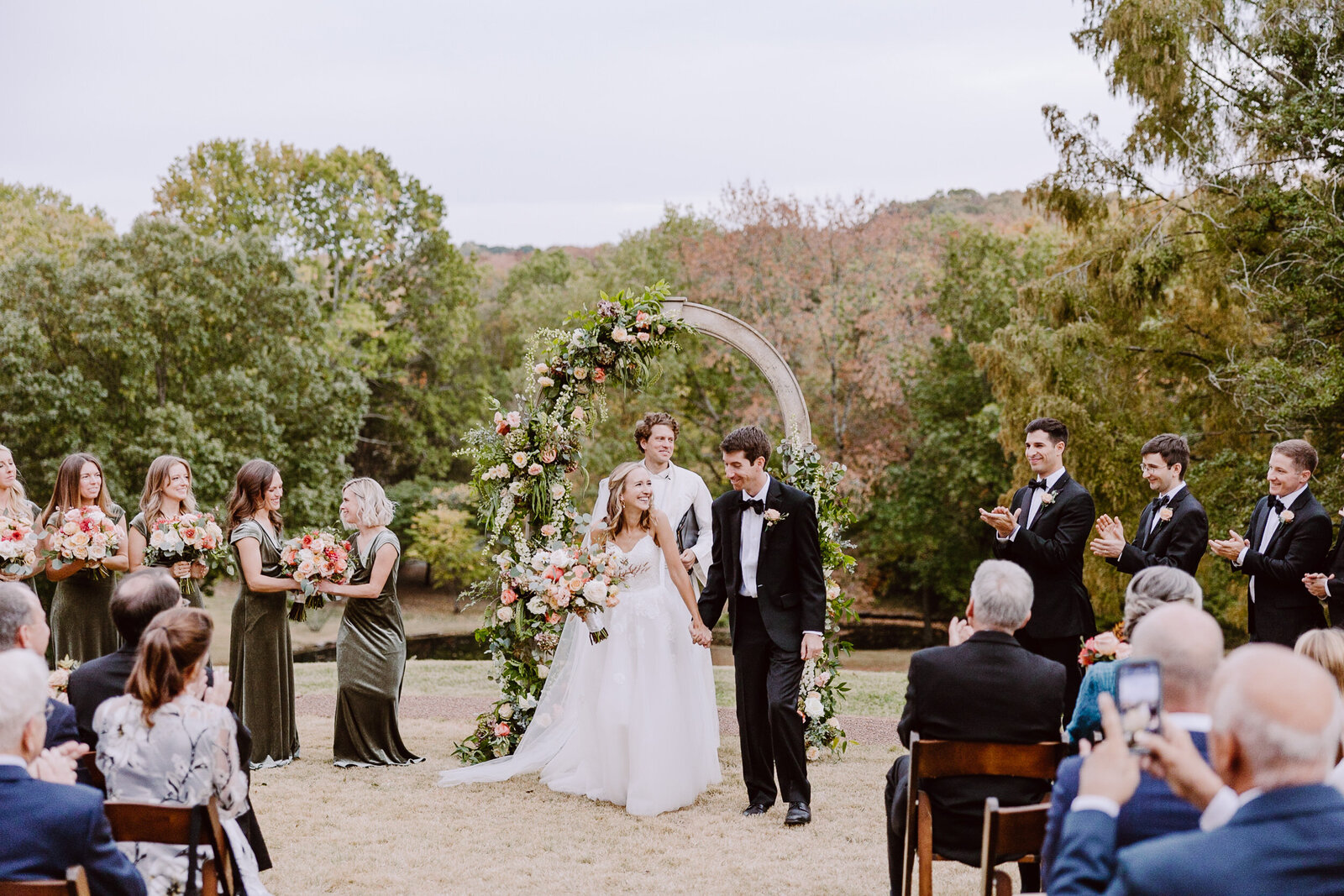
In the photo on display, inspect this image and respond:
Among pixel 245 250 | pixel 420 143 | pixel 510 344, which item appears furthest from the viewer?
pixel 510 344

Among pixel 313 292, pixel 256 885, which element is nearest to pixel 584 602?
pixel 256 885

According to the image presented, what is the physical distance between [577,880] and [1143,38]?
11763 mm

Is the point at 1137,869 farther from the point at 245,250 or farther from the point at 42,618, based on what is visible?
the point at 245,250

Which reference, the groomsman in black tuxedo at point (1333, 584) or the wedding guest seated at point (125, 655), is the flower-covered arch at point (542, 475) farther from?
the wedding guest seated at point (125, 655)

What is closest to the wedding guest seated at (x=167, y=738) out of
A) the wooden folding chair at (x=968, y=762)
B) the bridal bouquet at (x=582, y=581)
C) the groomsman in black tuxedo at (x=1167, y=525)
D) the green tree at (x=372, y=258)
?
the wooden folding chair at (x=968, y=762)

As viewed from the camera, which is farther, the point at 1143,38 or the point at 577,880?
the point at 1143,38

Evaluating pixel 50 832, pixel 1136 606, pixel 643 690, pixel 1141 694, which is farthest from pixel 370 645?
pixel 1141 694

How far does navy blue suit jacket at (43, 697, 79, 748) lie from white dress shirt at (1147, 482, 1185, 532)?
5.42m

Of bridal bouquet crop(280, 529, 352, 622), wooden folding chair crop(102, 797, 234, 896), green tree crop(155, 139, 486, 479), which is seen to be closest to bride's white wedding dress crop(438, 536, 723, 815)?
bridal bouquet crop(280, 529, 352, 622)

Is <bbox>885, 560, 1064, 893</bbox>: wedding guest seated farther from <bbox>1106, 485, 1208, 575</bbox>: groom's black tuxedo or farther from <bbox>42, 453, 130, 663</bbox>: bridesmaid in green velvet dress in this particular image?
<bbox>42, 453, 130, 663</bbox>: bridesmaid in green velvet dress

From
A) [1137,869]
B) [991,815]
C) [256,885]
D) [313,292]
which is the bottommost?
[256,885]

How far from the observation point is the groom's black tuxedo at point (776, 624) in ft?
19.1

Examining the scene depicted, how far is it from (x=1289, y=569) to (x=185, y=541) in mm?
6615

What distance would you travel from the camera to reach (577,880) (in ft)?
16.2
